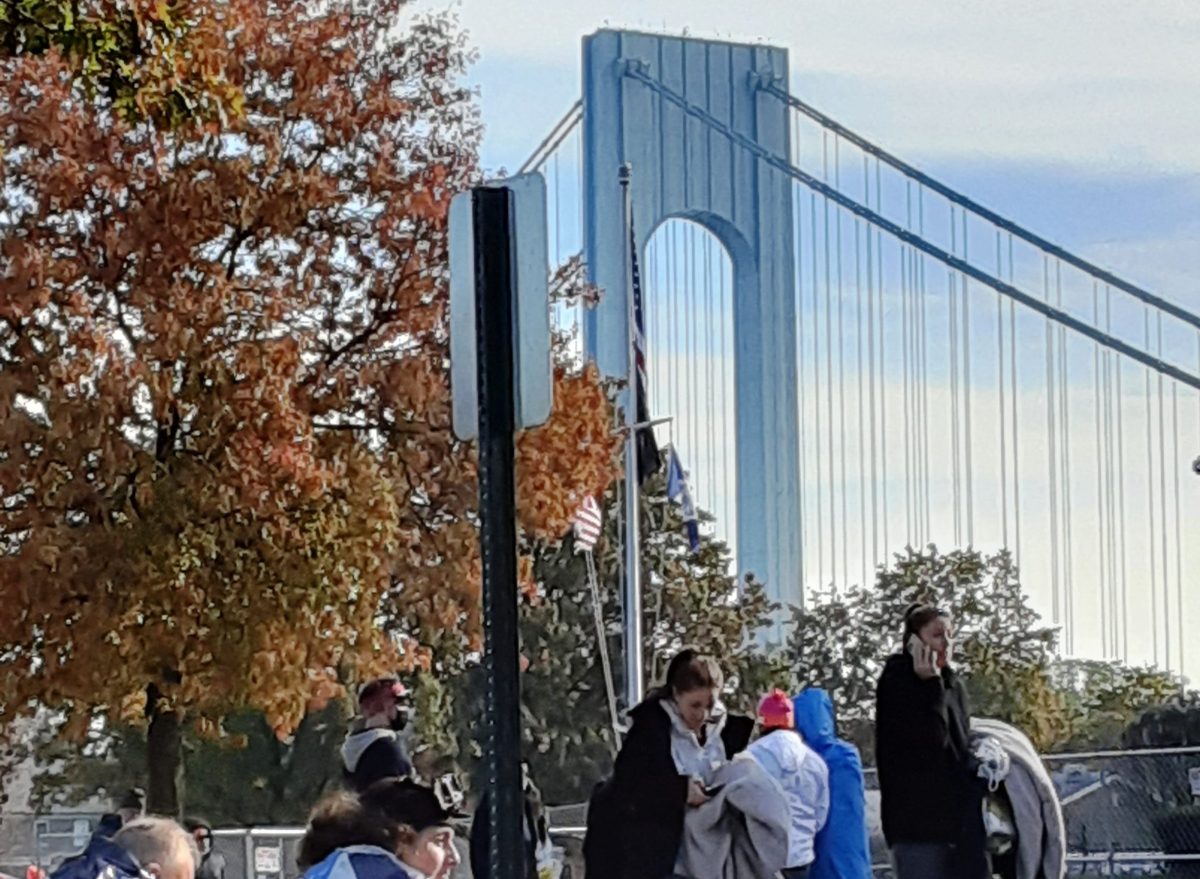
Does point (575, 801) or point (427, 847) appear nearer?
point (427, 847)

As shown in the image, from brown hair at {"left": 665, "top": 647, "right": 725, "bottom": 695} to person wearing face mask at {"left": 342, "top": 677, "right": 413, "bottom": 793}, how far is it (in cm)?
99

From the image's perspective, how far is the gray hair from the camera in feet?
16.3

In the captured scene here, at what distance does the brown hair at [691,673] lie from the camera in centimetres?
738

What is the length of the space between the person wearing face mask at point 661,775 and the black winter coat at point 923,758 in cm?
60

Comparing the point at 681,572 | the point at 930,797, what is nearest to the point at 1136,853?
the point at 930,797

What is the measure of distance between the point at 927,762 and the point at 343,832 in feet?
11.4

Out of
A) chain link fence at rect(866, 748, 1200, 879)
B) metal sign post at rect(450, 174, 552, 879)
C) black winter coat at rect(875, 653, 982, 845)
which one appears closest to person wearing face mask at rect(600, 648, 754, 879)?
black winter coat at rect(875, 653, 982, 845)

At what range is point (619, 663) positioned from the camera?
37.5m

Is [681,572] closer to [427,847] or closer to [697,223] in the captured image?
[697,223]

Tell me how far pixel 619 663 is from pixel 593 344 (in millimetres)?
5248

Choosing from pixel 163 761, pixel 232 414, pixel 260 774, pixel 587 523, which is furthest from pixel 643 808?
pixel 260 774

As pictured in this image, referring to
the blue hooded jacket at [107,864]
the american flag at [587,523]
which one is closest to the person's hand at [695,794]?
the blue hooded jacket at [107,864]

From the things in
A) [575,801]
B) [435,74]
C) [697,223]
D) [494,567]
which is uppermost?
[697,223]

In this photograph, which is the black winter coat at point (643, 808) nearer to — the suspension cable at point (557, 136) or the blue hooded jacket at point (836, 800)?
the blue hooded jacket at point (836, 800)
